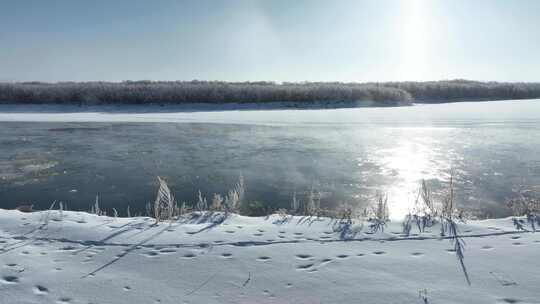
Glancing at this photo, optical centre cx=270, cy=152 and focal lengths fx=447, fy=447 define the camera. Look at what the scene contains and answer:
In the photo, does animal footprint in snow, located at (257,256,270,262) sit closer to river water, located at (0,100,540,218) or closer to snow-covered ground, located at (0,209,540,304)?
snow-covered ground, located at (0,209,540,304)

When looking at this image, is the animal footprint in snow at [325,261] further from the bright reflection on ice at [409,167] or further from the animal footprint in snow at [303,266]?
the bright reflection on ice at [409,167]

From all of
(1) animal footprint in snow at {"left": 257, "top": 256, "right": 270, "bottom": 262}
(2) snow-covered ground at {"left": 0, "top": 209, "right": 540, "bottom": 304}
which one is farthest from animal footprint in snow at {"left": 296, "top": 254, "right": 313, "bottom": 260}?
(1) animal footprint in snow at {"left": 257, "top": 256, "right": 270, "bottom": 262}

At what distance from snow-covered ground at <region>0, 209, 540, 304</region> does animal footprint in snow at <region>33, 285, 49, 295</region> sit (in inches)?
0.6

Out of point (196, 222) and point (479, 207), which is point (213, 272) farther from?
point (479, 207)

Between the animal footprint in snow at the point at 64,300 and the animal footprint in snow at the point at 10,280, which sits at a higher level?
the animal footprint in snow at the point at 10,280

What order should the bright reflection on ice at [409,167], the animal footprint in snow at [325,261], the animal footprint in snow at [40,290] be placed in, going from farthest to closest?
1. the bright reflection on ice at [409,167]
2. the animal footprint in snow at [325,261]
3. the animal footprint in snow at [40,290]

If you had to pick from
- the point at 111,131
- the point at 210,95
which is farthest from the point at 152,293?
the point at 210,95

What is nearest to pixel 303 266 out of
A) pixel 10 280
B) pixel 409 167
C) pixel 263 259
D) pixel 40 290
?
pixel 263 259

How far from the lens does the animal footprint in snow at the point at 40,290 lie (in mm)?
3598

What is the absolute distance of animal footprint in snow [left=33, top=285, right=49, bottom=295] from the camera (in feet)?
11.8

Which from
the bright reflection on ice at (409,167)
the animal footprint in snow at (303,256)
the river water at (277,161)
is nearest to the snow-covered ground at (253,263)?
the animal footprint in snow at (303,256)

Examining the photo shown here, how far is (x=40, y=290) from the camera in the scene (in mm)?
3635

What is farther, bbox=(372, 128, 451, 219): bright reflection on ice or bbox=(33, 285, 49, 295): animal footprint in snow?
bbox=(372, 128, 451, 219): bright reflection on ice

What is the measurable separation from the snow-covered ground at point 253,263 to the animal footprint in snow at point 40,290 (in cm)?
1
